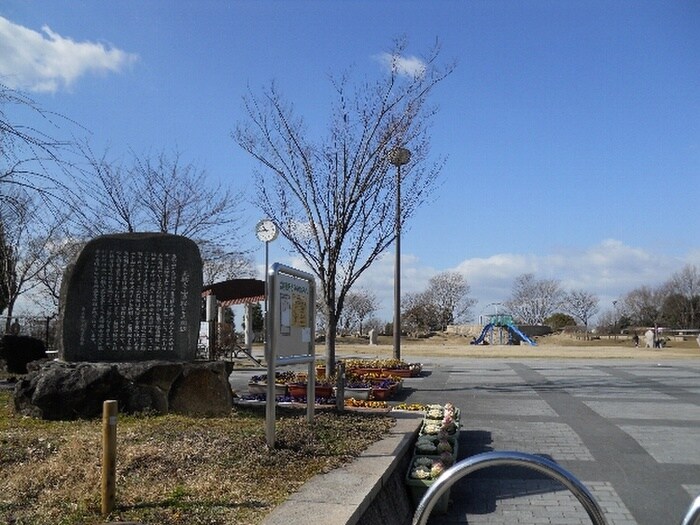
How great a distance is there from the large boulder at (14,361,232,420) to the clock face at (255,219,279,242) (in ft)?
20.2

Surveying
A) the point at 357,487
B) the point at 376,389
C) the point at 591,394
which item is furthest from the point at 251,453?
the point at 591,394

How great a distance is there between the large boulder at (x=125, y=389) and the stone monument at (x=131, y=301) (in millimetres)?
552

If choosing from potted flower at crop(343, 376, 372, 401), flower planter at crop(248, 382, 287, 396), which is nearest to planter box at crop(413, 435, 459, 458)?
potted flower at crop(343, 376, 372, 401)

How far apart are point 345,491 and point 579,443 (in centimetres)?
495

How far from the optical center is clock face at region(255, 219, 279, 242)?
1510 cm

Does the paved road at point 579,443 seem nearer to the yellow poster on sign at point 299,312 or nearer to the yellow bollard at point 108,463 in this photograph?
the yellow poster on sign at point 299,312

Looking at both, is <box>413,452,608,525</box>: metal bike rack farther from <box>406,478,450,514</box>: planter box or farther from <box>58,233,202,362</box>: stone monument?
<box>58,233,202,362</box>: stone monument

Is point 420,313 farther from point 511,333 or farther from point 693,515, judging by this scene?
point 693,515

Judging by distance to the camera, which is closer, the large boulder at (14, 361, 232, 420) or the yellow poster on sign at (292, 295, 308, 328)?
the yellow poster on sign at (292, 295, 308, 328)

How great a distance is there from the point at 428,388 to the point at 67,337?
8.98 m

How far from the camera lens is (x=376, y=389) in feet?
43.6

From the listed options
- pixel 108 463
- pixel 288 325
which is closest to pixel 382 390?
pixel 288 325

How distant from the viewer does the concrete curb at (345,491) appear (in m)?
4.47

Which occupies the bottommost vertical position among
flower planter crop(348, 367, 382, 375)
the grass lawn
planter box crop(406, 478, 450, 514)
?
planter box crop(406, 478, 450, 514)
